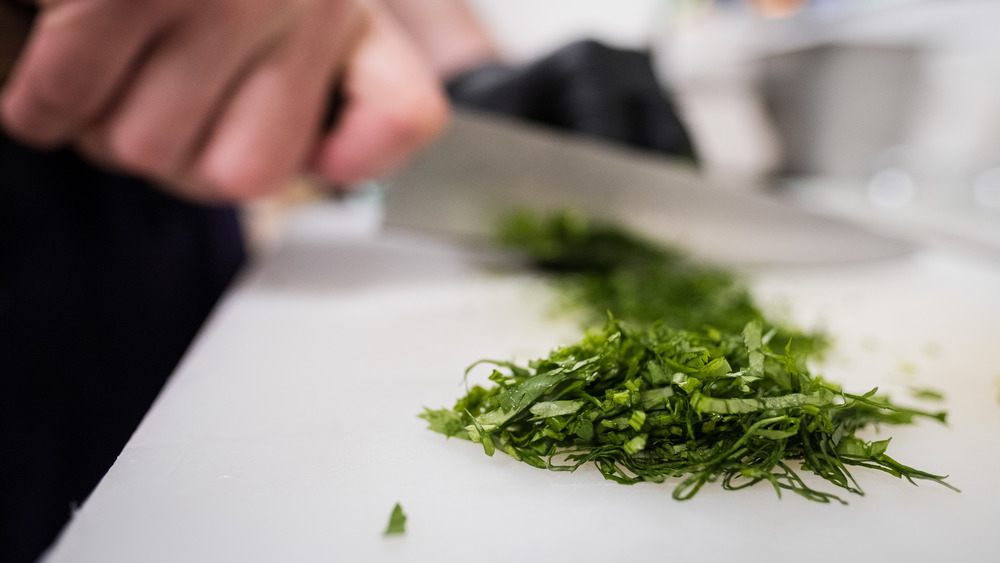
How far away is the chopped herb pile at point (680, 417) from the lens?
0.62 meters

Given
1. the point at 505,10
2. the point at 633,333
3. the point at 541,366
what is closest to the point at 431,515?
the point at 541,366

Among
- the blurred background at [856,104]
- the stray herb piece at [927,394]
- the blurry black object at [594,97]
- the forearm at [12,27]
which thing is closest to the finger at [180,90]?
the forearm at [12,27]

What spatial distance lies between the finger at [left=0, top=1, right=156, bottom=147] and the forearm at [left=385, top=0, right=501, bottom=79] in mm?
2405

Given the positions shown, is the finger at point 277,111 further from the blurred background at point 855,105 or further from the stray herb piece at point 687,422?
the blurred background at point 855,105

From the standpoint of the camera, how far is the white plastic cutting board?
22.0 inches

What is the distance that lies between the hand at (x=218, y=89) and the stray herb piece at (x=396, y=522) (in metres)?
0.96

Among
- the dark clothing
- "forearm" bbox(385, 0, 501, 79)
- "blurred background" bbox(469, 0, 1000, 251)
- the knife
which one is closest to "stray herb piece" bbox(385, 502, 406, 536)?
the dark clothing

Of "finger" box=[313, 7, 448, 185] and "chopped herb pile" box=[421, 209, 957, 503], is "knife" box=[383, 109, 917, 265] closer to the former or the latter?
"finger" box=[313, 7, 448, 185]

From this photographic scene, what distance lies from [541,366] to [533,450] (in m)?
0.09

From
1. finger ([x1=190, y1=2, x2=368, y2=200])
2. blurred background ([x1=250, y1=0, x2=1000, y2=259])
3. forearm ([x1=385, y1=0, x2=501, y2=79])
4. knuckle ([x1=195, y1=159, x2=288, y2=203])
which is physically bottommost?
knuckle ([x1=195, y1=159, x2=288, y2=203])

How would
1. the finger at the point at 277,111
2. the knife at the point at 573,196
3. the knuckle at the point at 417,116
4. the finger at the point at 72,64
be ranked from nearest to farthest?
the finger at the point at 72,64 → the finger at the point at 277,111 → the knuckle at the point at 417,116 → the knife at the point at 573,196

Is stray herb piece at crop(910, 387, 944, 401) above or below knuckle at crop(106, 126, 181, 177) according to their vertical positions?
above

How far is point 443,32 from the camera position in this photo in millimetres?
3469

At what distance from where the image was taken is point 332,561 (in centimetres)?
54
